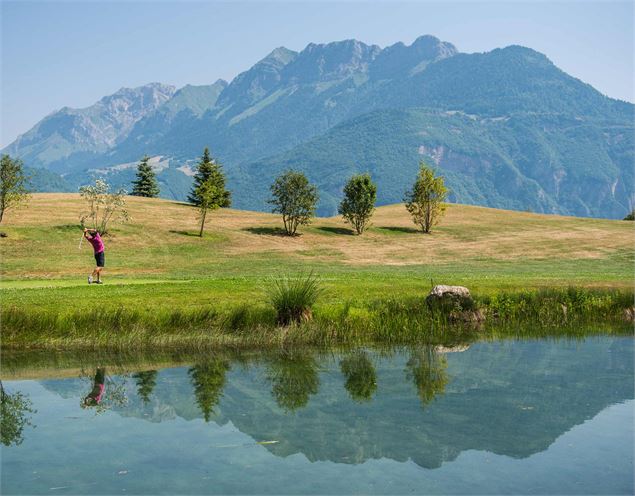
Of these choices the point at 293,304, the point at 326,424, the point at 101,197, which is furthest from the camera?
the point at 101,197

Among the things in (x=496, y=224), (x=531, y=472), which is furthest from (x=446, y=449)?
(x=496, y=224)

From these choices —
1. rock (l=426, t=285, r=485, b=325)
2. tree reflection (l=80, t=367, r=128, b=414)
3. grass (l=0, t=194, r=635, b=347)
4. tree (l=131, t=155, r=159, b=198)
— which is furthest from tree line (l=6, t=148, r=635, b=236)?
tree reflection (l=80, t=367, r=128, b=414)

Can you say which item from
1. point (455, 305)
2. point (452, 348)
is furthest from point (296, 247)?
point (452, 348)

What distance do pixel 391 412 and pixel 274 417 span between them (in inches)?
102

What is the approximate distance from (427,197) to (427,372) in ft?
219

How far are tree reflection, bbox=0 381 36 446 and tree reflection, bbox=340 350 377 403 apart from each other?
7.36 m

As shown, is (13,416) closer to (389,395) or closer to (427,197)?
(389,395)

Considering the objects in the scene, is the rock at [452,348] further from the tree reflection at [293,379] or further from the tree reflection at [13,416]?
the tree reflection at [13,416]

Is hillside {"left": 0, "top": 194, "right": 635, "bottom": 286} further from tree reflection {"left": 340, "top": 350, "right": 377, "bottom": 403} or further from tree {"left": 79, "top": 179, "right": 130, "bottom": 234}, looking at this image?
tree reflection {"left": 340, "top": 350, "right": 377, "bottom": 403}

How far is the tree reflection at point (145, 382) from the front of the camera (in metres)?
16.7

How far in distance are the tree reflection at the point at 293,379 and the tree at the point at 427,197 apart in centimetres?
6487

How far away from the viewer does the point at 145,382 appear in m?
17.9

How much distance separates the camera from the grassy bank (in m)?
21.9

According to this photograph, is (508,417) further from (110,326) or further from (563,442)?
(110,326)
